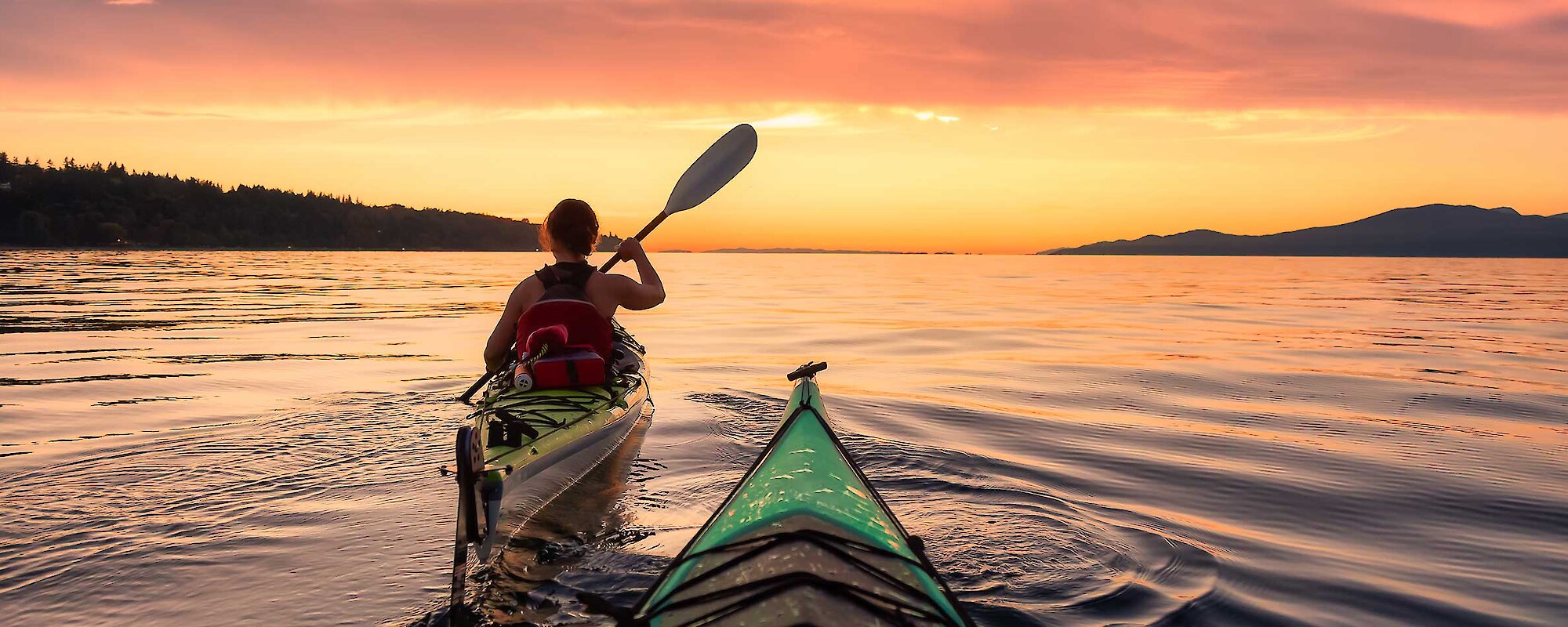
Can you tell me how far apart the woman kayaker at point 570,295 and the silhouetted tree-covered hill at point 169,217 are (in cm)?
11157

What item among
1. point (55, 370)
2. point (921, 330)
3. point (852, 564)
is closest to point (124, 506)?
point (852, 564)

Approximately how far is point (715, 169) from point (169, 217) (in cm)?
15992

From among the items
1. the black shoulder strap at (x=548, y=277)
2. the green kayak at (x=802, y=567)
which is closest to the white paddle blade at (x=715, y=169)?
the black shoulder strap at (x=548, y=277)

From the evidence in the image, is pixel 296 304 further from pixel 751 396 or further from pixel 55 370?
pixel 751 396

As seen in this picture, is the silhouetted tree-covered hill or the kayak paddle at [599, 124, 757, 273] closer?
the kayak paddle at [599, 124, 757, 273]

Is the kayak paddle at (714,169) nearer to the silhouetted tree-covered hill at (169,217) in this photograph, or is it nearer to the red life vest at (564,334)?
the red life vest at (564,334)

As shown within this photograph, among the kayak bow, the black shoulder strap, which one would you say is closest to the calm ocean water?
the kayak bow

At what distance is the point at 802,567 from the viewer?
272cm

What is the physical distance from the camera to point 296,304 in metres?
23.2

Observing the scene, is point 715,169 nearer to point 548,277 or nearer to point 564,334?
point 548,277

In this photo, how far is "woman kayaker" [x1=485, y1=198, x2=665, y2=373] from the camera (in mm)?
5602

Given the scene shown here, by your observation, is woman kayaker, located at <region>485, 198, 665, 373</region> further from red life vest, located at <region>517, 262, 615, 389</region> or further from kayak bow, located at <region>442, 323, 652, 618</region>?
kayak bow, located at <region>442, 323, 652, 618</region>

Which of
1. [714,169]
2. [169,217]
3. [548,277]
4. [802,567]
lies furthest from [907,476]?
[169,217]

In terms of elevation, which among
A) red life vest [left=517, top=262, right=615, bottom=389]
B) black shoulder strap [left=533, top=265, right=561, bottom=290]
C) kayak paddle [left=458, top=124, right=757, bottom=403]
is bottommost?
red life vest [left=517, top=262, right=615, bottom=389]
